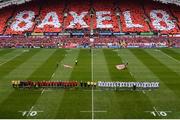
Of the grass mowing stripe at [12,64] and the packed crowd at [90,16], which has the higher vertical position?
the packed crowd at [90,16]

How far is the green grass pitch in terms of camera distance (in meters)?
32.8

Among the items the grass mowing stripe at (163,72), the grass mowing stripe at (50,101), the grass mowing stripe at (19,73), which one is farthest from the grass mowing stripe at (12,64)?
the grass mowing stripe at (163,72)

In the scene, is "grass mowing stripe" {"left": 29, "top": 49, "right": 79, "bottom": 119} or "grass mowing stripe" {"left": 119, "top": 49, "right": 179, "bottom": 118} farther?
"grass mowing stripe" {"left": 119, "top": 49, "right": 179, "bottom": 118}

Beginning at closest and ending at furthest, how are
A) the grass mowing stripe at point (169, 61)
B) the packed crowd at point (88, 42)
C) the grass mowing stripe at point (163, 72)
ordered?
the grass mowing stripe at point (163, 72) < the grass mowing stripe at point (169, 61) < the packed crowd at point (88, 42)

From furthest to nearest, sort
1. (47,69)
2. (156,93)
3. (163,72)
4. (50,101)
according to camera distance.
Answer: (47,69) → (163,72) → (156,93) → (50,101)

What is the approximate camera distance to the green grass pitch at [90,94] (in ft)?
108

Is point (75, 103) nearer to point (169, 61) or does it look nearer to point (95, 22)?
point (169, 61)

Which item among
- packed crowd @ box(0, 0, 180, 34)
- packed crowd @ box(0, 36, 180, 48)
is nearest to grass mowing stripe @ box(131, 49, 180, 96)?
packed crowd @ box(0, 36, 180, 48)

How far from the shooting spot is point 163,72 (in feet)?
168

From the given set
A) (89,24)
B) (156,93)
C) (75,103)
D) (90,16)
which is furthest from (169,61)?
(90,16)

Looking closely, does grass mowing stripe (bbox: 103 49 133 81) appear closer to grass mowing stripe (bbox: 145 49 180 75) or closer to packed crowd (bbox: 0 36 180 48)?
grass mowing stripe (bbox: 145 49 180 75)

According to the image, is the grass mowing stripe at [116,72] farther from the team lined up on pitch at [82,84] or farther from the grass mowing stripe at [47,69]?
the grass mowing stripe at [47,69]

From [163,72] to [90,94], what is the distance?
1612 centimetres

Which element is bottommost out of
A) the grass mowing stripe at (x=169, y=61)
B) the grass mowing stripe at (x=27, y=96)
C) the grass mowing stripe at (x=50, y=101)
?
the grass mowing stripe at (x=169, y=61)
